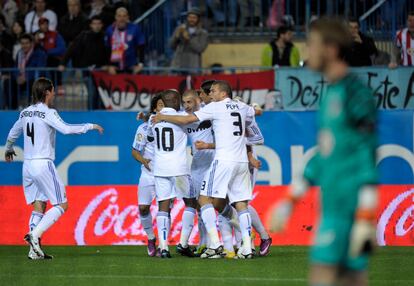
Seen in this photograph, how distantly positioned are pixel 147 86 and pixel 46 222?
19.2 feet

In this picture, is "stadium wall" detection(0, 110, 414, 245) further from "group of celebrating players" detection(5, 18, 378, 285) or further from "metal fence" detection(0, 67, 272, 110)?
"group of celebrating players" detection(5, 18, 378, 285)

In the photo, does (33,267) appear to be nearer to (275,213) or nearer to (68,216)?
(68,216)

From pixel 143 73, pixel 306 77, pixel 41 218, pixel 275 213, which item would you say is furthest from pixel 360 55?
pixel 275 213

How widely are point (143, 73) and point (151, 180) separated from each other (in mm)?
5612

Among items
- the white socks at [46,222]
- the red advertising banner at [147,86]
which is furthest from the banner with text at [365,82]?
the white socks at [46,222]

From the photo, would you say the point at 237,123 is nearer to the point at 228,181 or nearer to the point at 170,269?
the point at 228,181

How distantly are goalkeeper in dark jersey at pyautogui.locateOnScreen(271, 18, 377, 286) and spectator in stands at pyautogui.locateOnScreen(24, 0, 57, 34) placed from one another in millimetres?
15155

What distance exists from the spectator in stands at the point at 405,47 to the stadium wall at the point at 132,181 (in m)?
2.37

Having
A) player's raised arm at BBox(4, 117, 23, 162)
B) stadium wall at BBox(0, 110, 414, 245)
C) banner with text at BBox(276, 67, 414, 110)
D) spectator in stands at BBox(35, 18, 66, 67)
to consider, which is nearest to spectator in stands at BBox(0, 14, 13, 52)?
spectator in stands at BBox(35, 18, 66, 67)

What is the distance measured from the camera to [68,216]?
1677cm

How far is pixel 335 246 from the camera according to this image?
21.5ft

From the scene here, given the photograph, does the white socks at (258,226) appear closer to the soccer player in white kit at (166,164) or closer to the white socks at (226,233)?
the white socks at (226,233)

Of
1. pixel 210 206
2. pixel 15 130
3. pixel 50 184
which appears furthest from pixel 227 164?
pixel 15 130

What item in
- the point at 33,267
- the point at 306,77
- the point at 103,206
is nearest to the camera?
the point at 33,267
